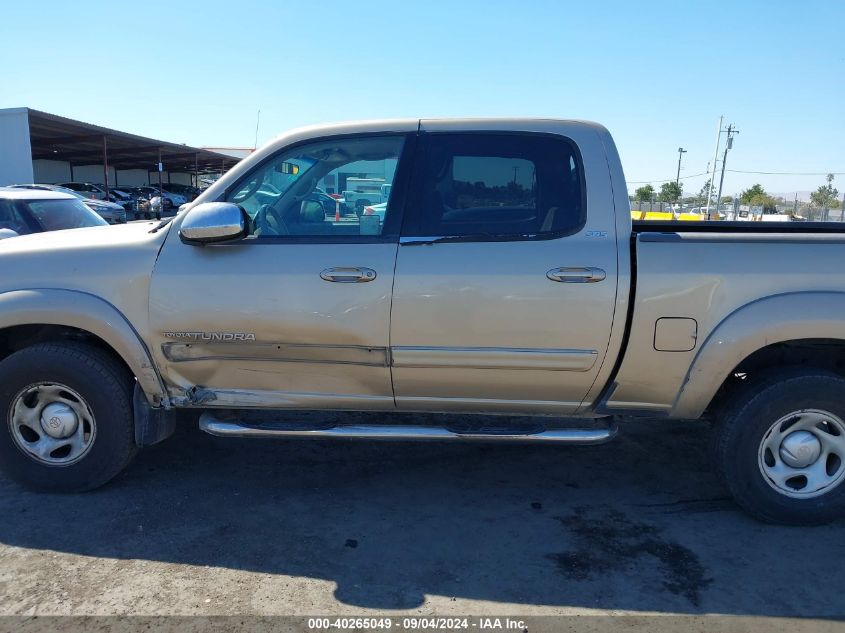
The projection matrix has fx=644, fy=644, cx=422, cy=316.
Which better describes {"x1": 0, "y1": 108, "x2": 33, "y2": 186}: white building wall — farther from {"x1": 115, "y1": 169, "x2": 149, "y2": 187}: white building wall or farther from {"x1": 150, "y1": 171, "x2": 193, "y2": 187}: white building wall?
{"x1": 150, "y1": 171, "x2": 193, "y2": 187}: white building wall

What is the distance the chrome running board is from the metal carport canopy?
26706 millimetres

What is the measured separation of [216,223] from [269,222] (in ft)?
1.08

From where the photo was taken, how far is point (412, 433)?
3291 mm

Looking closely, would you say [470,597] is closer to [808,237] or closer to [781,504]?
[781,504]

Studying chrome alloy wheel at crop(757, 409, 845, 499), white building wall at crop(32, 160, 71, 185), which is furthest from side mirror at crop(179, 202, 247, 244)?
white building wall at crop(32, 160, 71, 185)

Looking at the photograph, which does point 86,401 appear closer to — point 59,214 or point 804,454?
point 804,454

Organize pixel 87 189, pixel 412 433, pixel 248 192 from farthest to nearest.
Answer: pixel 87 189 < pixel 248 192 < pixel 412 433

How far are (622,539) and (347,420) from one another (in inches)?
70.6

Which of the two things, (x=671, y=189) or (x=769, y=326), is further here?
(x=671, y=189)

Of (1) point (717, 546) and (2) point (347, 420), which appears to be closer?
(1) point (717, 546)

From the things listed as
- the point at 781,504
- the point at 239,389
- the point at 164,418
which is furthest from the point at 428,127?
the point at 781,504

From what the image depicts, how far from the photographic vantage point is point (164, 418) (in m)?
3.62

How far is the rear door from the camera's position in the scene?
313cm

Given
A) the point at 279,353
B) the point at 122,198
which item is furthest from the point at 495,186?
the point at 122,198
